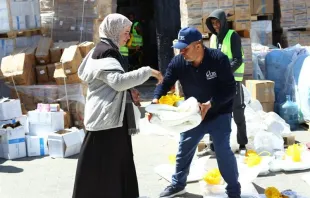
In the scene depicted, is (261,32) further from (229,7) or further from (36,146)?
(36,146)

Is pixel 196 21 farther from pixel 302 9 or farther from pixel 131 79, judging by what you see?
pixel 131 79

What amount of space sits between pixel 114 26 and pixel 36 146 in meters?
3.46

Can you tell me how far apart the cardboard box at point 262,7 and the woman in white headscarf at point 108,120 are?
25.3 ft

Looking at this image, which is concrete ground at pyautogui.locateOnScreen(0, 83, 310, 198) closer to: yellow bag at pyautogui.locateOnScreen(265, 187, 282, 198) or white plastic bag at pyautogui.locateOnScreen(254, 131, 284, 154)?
yellow bag at pyautogui.locateOnScreen(265, 187, 282, 198)

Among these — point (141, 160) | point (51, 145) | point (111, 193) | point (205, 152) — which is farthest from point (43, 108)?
point (111, 193)

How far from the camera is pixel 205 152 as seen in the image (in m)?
6.62

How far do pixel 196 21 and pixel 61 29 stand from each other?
2718mm

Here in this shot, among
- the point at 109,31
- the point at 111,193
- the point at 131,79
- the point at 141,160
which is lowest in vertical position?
the point at 141,160

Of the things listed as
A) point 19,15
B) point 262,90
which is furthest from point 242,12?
point 19,15

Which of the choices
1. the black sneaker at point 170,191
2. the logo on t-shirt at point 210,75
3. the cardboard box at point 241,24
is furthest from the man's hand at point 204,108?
the cardboard box at point 241,24

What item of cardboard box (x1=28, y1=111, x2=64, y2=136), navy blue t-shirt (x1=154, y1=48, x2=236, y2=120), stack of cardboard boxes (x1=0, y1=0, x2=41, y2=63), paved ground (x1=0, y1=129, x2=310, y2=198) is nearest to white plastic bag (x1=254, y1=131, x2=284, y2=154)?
paved ground (x1=0, y1=129, x2=310, y2=198)

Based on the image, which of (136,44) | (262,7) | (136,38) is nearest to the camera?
(262,7)

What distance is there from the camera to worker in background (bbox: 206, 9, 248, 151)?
609cm

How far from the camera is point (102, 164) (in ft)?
13.9
